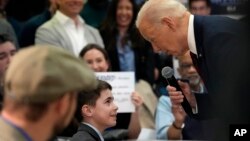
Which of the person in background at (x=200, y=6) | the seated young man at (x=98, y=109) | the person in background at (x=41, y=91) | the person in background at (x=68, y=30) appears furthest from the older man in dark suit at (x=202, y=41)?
the person in background at (x=200, y=6)

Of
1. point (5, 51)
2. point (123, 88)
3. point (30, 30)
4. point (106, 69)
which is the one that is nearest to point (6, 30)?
point (5, 51)

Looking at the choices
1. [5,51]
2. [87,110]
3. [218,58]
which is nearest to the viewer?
[218,58]

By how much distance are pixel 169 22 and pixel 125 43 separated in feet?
7.52

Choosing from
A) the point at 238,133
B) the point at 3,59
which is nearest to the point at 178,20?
the point at 238,133

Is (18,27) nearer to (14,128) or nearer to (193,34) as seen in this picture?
(193,34)

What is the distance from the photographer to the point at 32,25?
599 centimetres

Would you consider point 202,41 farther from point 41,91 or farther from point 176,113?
point 41,91

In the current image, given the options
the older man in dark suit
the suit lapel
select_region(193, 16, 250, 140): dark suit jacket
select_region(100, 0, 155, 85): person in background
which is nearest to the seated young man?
the older man in dark suit

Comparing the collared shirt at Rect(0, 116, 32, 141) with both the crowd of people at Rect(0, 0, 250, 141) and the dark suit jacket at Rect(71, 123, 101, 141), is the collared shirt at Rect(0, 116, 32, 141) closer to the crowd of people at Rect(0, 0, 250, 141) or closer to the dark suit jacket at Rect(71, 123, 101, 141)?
the crowd of people at Rect(0, 0, 250, 141)

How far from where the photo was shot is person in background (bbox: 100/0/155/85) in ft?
20.2

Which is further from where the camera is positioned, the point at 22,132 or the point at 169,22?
the point at 169,22

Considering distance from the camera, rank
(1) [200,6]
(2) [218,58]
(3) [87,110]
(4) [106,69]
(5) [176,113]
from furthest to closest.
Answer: (1) [200,6] → (4) [106,69] → (5) [176,113] → (3) [87,110] → (2) [218,58]

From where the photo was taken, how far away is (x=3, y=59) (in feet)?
16.4

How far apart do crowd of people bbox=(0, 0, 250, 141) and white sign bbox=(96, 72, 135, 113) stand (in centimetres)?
6
